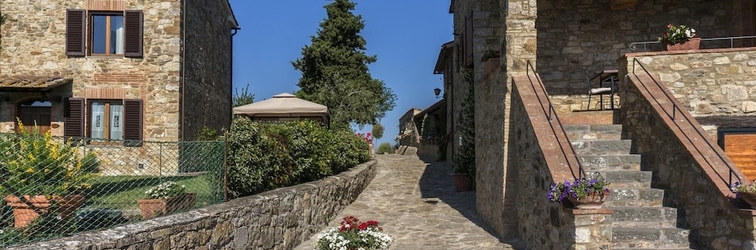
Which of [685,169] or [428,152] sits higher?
[685,169]

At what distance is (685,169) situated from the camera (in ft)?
21.3

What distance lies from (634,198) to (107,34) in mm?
12940

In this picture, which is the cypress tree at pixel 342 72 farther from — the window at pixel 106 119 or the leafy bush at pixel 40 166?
the leafy bush at pixel 40 166

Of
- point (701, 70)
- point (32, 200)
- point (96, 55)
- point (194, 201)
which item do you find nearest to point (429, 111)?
point (96, 55)

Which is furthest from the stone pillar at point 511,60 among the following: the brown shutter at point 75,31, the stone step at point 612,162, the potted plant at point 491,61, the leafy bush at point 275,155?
the brown shutter at point 75,31

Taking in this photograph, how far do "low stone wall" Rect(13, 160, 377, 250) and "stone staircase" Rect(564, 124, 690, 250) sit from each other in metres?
Answer: 4.30

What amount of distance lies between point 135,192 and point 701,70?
27.6ft

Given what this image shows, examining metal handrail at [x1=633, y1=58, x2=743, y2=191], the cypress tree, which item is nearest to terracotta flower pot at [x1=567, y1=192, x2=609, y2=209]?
metal handrail at [x1=633, y1=58, x2=743, y2=191]

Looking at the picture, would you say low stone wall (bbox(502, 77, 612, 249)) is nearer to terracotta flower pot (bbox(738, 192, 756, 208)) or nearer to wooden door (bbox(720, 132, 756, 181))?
terracotta flower pot (bbox(738, 192, 756, 208))

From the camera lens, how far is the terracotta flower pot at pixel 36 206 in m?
5.02

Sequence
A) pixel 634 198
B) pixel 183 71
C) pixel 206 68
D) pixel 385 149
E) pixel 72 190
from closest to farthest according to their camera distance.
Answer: pixel 72 190, pixel 634 198, pixel 183 71, pixel 206 68, pixel 385 149

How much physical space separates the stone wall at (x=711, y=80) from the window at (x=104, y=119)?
11.4 metres

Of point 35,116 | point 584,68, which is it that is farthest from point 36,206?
point 35,116

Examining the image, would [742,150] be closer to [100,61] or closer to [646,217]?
[646,217]
